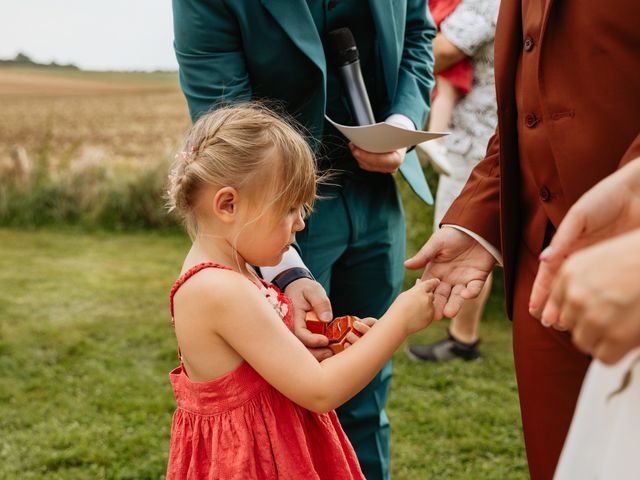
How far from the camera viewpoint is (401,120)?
2311 millimetres

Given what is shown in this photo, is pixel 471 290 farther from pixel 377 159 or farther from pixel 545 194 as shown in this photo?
pixel 377 159

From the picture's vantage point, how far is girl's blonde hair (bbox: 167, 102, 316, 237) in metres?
1.67

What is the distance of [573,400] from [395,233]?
3.17ft

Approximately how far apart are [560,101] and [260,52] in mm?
905

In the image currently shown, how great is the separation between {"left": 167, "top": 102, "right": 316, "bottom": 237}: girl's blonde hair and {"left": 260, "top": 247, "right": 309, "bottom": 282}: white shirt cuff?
1.08 feet

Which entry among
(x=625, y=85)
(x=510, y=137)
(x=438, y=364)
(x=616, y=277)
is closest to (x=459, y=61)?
(x=438, y=364)

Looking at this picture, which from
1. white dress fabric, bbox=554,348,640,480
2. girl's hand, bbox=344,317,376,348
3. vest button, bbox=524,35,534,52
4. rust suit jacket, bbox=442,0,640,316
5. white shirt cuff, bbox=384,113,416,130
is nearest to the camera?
white dress fabric, bbox=554,348,640,480

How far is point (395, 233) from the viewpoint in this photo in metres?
2.52

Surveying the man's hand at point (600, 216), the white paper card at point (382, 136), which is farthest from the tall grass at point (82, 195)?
the man's hand at point (600, 216)

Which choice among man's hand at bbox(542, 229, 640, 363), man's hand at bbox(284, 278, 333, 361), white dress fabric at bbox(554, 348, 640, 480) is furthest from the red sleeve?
man's hand at bbox(542, 229, 640, 363)

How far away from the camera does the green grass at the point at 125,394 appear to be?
11.4ft

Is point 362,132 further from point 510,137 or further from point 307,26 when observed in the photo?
point 510,137

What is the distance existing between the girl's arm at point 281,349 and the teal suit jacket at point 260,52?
0.68 metres

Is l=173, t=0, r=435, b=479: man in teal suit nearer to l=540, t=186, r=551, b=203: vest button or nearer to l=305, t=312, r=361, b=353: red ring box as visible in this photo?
l=305, t=312, r=361, b=353: red ring box
